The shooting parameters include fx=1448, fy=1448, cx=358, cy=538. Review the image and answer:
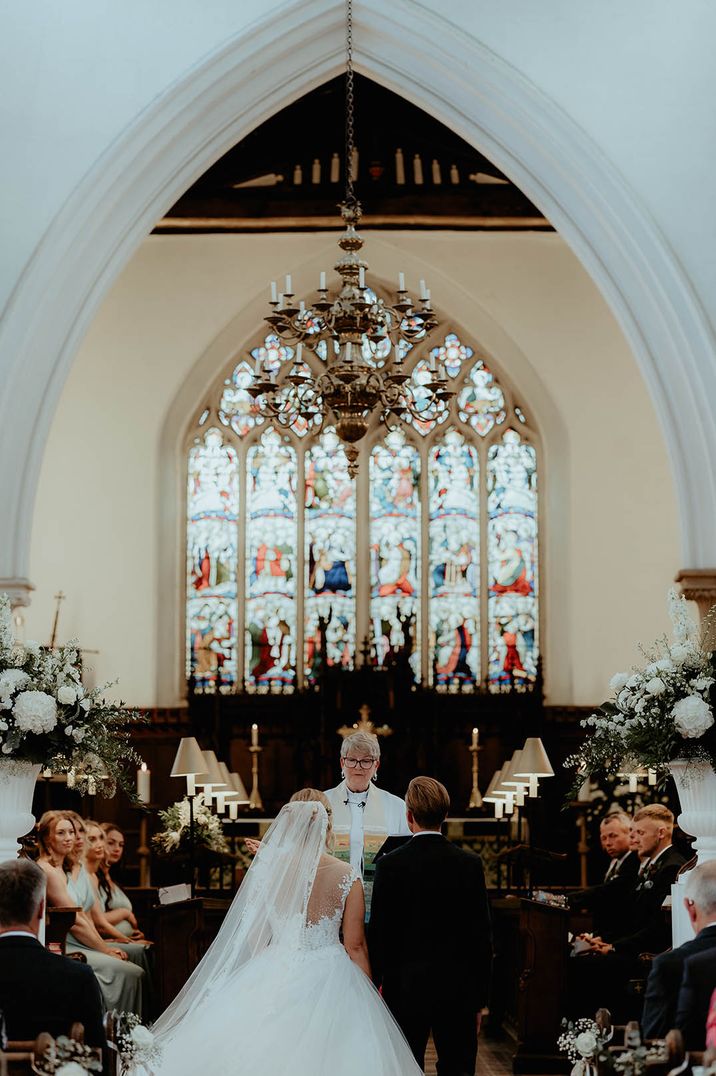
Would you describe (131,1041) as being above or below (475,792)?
below

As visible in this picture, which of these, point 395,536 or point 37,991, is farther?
point 395,536

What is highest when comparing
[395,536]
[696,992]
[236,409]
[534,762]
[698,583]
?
[236,409]

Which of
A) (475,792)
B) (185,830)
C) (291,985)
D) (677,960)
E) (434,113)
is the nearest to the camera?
(677,960)

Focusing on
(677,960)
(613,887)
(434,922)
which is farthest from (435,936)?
(613,887)

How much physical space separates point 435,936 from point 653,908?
2633mm

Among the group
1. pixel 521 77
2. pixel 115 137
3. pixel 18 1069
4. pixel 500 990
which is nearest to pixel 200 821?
pixel 500 990

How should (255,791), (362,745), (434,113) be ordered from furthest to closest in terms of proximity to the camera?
(255,791)
(434,113)
(362,745)

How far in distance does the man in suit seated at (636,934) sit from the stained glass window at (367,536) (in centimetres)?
573

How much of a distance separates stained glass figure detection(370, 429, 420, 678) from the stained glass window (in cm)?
1

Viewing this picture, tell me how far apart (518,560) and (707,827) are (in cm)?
751

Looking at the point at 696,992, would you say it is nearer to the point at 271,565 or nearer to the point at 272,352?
the point at 271,565

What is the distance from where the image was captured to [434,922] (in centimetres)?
448

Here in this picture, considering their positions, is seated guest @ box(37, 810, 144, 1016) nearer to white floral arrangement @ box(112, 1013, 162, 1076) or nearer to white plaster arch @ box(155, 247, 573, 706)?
white floral arrangement @ box(112, 1013, 162, 1076)

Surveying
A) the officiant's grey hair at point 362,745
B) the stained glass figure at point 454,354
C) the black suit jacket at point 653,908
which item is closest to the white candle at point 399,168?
the stained glass figure at point 454,354
